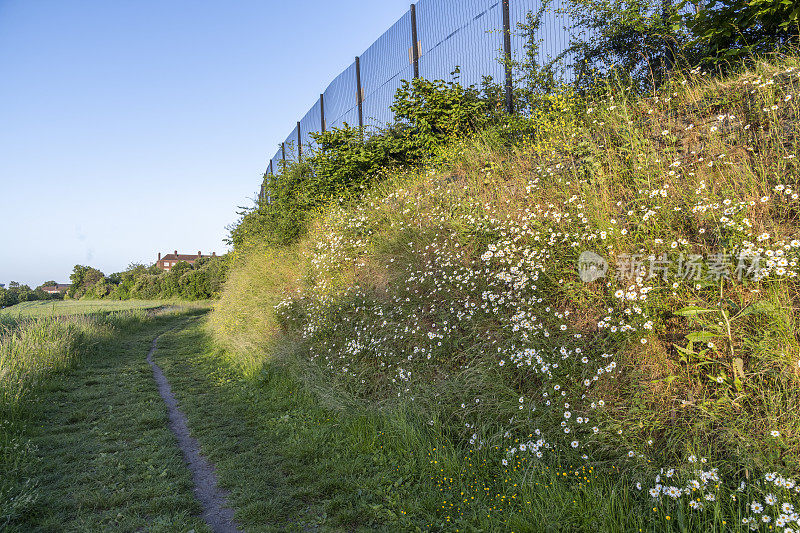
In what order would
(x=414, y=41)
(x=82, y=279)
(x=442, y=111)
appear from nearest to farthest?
(x=442, y=111) < (x=414, y=41) < (x=82, y=279)

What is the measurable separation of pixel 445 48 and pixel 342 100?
5359 millimetres

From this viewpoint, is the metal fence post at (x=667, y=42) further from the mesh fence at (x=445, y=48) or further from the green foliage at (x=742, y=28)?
the mesh fence at (x=445, y=48)

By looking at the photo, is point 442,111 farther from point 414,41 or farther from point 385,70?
point 385,70

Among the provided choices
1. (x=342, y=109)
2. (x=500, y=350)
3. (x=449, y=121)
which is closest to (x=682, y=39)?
(x=449, y=121)

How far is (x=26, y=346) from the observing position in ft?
26.3

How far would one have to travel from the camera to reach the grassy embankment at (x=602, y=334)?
262cm

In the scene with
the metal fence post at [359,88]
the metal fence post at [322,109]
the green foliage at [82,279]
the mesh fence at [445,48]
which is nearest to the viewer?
the mesh fence at [445,48]

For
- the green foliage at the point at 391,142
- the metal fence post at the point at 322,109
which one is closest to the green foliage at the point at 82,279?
the metal fence post at the point at 322,109

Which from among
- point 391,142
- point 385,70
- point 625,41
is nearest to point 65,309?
point 385,70

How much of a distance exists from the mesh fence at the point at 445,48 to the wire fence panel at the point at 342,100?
Answer: 0.10 feet

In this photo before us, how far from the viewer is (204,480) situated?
13.0 ft

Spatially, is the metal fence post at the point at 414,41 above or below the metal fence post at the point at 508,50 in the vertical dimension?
above

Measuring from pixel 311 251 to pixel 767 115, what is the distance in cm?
757

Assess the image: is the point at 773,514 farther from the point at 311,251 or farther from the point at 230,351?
the point at 230,351
